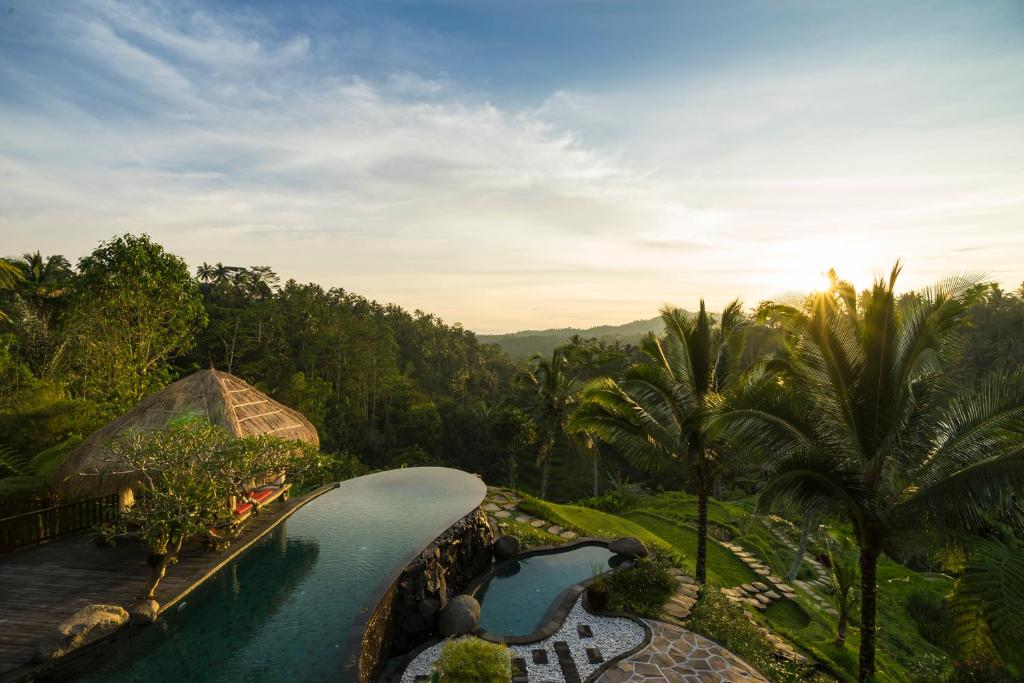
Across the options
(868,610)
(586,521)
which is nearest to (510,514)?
(586,521)

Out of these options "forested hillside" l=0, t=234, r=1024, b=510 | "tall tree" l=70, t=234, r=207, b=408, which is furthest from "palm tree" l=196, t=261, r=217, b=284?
"tall tree" l=70, t=234, r=207, b=408

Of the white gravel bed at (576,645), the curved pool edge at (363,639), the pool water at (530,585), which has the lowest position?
the pool water at (530,585)

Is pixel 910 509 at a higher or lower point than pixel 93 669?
higher

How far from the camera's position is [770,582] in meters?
15.5

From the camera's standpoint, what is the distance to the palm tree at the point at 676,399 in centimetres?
1216

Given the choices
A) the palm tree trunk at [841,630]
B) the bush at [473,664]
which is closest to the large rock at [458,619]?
the bush at [473,664]

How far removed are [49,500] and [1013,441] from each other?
18.6 m

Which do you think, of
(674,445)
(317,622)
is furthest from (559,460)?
(317,622)

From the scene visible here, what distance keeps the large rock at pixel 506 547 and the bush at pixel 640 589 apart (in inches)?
111

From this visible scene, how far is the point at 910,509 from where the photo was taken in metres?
7.19

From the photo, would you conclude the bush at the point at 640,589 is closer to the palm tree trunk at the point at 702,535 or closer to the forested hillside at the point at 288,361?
the palm tree trunk at the point at 702,535

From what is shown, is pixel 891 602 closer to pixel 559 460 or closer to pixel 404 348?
pixel 559 460

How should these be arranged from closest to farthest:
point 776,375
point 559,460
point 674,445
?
1. point 776,375
2. point 674,445
3. point 559,460

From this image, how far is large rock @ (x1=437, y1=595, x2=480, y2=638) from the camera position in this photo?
8927mm
